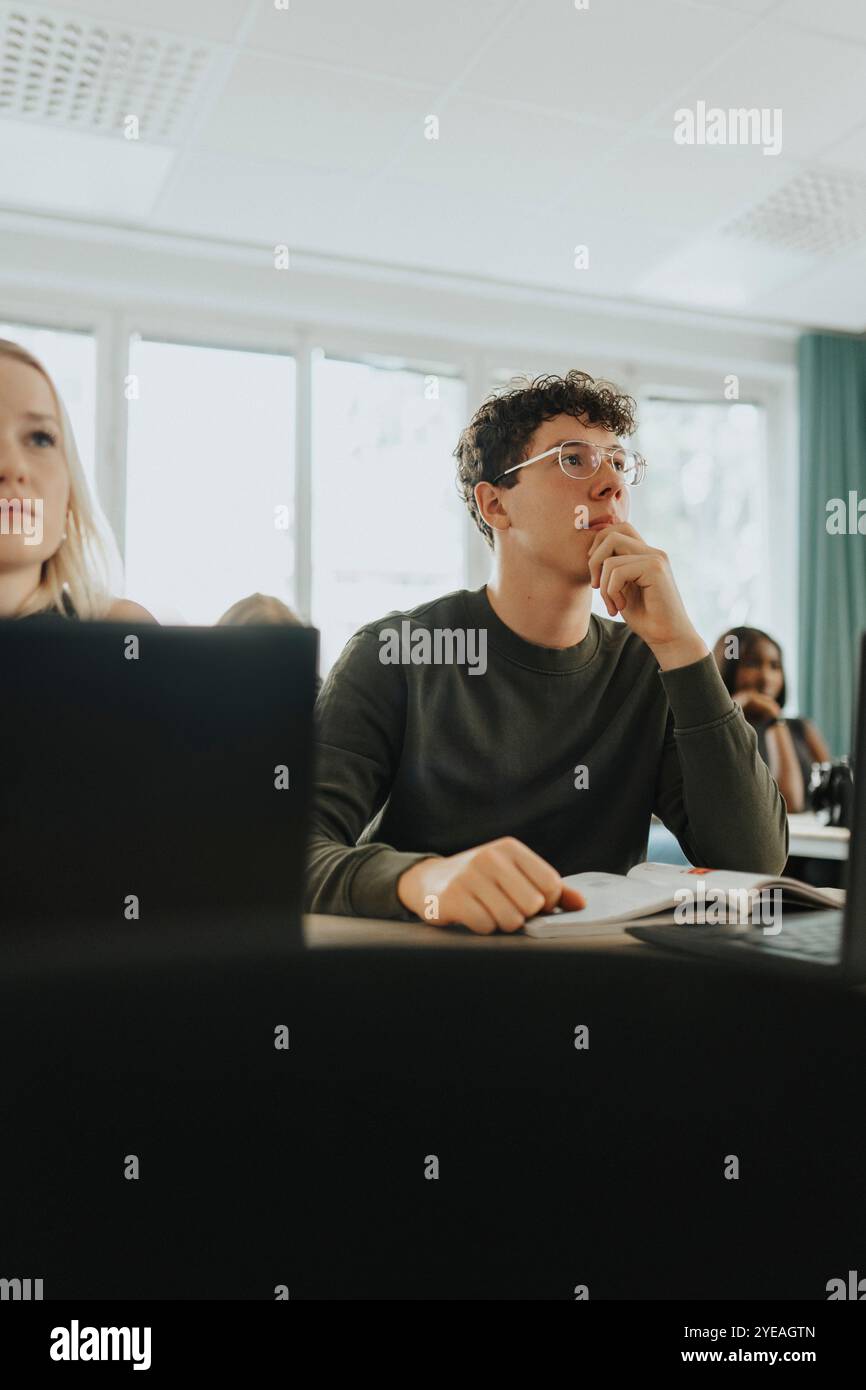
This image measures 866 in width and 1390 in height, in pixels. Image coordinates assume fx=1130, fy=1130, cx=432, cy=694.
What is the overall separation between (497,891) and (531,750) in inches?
24.5

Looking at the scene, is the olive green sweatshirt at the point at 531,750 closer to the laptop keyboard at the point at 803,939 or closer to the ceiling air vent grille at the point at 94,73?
the laptop keyboard at the point at 803,939

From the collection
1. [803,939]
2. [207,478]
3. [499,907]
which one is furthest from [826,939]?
[207,478]

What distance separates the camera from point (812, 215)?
13.0 ft

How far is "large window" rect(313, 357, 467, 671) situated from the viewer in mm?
4648

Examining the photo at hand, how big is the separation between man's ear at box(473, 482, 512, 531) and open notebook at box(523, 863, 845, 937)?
807 millimetres

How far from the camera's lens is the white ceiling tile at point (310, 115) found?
3.14 m

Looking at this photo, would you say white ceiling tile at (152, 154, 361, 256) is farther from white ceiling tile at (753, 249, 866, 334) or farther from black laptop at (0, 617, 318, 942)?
black laptop at (0, 617, 318, 942)

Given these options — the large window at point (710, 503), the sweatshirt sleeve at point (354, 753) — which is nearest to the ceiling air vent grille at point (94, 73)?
the sweatshirt sleeve at point (354, 753)

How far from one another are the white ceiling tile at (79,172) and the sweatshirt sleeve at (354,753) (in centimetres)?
270

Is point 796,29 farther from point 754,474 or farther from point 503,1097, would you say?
point 503,1097

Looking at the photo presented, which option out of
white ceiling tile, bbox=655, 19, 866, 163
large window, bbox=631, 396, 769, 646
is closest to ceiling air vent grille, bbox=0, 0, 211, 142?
white ceiling tile, bbox=655, 19, 866, 163

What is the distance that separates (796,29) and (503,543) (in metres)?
2.20

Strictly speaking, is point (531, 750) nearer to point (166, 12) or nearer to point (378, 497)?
point (166, 12)
